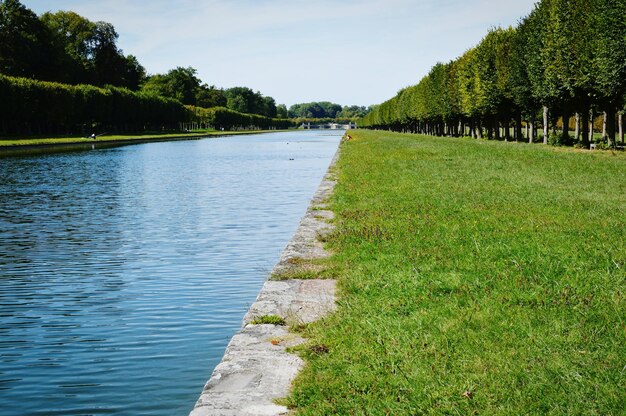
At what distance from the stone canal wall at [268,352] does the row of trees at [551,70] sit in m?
31.8

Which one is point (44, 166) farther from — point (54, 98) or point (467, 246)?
point (54, 98)

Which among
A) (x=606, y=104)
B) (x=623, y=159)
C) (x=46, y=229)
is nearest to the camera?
(x=46, y=229)

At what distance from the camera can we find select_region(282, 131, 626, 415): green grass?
5016 mm

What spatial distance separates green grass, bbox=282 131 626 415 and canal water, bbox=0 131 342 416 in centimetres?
174

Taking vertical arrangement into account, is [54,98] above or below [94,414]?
above

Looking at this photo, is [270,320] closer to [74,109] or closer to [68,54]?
[74,109]

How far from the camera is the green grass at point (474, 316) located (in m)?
5.02

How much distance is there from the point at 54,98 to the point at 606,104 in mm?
72541

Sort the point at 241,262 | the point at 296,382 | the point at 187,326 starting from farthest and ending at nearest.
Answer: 1. the point at 241,262
2. the point at 187,326
3. the point at 296,382

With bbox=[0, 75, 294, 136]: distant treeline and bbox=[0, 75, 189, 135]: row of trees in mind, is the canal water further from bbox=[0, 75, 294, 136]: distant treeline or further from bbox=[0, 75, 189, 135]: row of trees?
bbox=[0, 75, 294, 136]: distant treeline

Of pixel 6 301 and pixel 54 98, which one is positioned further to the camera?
pixel 54 98

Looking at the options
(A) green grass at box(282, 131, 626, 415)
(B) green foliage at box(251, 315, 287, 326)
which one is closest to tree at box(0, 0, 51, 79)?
(A) green grass at box(282, 131, 626, 415)

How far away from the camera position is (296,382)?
5441 mm

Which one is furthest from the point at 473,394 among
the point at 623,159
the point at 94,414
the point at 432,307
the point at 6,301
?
the point at 623,159
